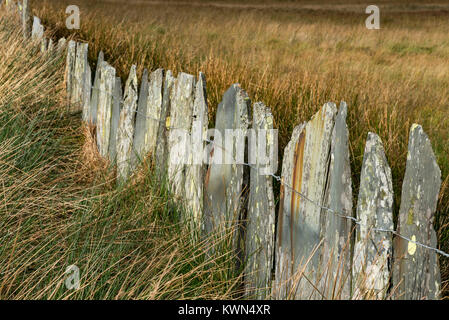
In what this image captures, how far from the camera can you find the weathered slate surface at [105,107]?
351cm

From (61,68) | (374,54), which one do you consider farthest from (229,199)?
(374,54)

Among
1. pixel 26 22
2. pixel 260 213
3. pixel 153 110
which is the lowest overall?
pixel 260 213

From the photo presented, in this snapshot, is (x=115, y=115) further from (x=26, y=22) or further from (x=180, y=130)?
(x=26, y=22)

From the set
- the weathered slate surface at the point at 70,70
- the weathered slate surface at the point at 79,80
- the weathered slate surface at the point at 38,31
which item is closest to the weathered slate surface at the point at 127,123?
the weathered slate surface at the point at 79,80

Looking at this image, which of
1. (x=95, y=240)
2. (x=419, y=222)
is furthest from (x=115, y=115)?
(x=419, y=222)

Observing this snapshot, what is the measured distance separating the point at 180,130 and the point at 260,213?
749 millimetres

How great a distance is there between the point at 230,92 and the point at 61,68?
274 cm

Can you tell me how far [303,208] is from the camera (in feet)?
6.02

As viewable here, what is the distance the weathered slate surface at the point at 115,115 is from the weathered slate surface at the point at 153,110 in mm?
392

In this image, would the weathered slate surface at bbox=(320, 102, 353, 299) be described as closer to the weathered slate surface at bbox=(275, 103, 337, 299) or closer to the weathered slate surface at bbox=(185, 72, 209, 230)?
the weathered slate surface at bbox=(275, 103, 337, 299)

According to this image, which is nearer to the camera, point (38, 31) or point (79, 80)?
point (79, 80)

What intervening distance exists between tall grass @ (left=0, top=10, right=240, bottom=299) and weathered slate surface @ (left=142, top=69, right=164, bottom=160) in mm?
168

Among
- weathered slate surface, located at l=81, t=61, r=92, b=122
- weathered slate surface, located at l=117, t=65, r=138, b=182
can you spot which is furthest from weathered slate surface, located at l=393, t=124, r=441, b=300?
weathered slate surface, located at l=81, t=61, r=92, b=122
